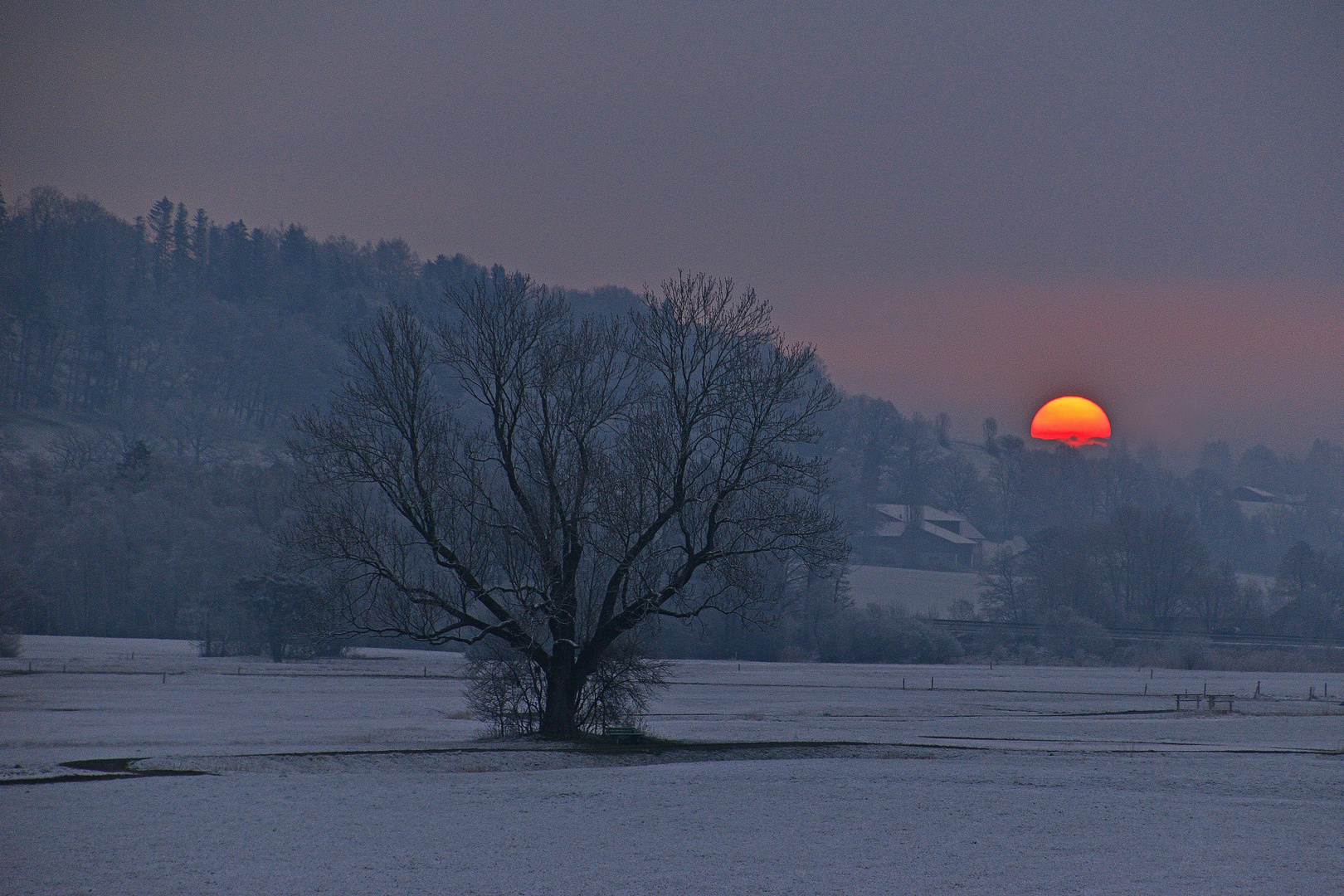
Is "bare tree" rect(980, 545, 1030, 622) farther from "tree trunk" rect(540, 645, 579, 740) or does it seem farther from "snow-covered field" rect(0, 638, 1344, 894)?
"tree trunk" rect(540, 645, 579, 740)

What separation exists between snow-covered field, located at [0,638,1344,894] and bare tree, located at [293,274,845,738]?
3.58m

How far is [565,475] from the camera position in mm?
31703

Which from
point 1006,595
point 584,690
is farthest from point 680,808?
point 1006,595

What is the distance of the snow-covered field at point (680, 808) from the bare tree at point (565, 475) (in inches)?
141

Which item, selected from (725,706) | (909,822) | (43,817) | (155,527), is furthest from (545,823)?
(155,527)

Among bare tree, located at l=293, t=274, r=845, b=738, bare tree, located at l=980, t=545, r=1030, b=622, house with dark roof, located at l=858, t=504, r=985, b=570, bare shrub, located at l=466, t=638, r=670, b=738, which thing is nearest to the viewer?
bare tree, located at l=293, t=274, r=845, b=738

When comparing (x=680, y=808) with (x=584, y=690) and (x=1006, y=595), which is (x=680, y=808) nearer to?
(x=584, y=690)

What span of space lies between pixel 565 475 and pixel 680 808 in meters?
11.9

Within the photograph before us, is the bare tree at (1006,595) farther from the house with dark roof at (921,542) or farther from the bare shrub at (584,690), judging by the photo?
the bare shrub at (584,690)

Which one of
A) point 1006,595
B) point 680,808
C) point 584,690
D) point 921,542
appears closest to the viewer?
point 680,808

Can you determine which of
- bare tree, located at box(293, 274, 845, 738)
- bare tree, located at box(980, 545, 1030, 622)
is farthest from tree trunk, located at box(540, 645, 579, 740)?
bare tree, located at box(980, 545, 1030, 622)

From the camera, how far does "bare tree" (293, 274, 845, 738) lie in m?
30.2

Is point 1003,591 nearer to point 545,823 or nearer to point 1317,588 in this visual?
point 1317,588

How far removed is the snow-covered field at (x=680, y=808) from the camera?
16.1 m
